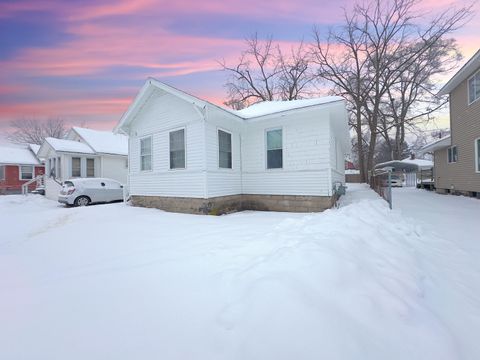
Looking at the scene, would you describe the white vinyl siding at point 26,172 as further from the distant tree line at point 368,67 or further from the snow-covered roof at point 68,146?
the distant tree line at point 368,67

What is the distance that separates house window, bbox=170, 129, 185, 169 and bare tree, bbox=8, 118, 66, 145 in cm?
4343

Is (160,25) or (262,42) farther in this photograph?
(262,42)

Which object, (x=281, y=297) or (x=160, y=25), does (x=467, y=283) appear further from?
(x=160, y=25)

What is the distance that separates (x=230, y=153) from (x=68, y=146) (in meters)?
16.9

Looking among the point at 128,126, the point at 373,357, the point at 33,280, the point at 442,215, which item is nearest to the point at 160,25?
the point at 128,126

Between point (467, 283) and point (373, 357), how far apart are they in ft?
8.53

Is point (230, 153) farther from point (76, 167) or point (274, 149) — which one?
point (76, 167)

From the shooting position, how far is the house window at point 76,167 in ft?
65.1

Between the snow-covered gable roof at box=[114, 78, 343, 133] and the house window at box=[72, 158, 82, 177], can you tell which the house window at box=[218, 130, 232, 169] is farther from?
the house window at box=[72, 158, 82, 177]

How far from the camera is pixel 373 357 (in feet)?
6.14

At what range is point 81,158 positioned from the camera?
Result: 20172 millimetres

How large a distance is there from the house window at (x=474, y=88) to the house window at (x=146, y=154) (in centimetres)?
1524

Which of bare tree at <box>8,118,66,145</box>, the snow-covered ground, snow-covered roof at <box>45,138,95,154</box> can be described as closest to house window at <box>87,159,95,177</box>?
snow-covered roof at <box>45,138,95,154</box>

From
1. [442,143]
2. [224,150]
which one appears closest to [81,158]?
[224,150]
